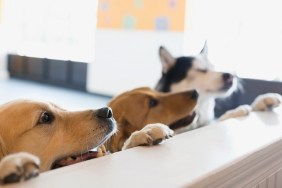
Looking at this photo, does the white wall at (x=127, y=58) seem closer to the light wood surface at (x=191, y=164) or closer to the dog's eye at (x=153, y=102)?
the dog's eye at (x=153, y=102)

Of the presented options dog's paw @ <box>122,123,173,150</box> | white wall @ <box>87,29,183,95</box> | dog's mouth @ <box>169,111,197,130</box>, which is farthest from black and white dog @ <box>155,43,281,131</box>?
white wall @ <box>87,29,183,95</box>

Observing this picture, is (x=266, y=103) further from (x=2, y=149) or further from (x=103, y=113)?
(x=2, y=149)

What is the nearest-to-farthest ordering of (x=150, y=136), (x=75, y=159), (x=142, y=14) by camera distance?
1. (x=150, y=136)
2. (x=75, y=159)
3. (x=142, y=14)

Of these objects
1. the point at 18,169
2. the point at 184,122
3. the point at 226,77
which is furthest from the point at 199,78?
the point at 18,169

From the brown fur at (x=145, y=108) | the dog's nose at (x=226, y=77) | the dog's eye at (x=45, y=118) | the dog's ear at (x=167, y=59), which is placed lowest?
the brown fur at (x=145, y=108)

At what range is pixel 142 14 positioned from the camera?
5.59m

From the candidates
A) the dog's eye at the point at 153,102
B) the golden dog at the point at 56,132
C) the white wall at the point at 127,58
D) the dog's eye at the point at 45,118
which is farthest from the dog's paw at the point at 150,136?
the white wall at the point at 127,58

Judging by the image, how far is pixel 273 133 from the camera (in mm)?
1012

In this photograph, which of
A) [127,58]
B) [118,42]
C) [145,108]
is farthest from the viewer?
[118,42]

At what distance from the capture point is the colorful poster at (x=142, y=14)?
16.8ft

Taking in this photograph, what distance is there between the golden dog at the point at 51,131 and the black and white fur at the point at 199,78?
1.16 metres

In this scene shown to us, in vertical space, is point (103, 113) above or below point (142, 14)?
below

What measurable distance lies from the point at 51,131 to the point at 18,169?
49cm

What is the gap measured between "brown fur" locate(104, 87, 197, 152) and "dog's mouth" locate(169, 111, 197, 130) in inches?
1.4
